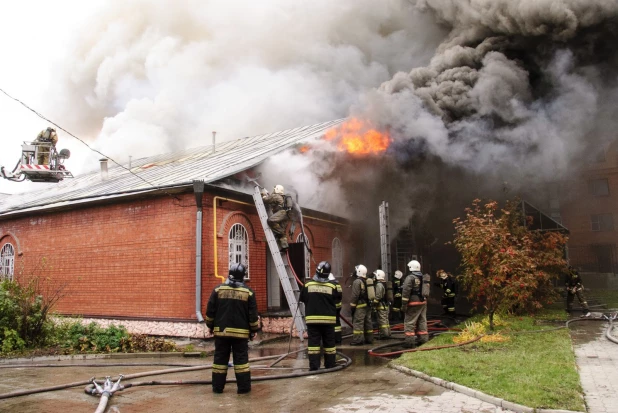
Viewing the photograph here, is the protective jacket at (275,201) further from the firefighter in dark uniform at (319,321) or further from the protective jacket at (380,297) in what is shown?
the firefighter in dark uniform at (319,321)

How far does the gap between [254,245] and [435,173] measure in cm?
793

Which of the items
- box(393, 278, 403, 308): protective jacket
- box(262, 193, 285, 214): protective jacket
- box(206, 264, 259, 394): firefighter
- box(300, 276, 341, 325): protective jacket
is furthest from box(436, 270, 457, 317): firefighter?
box(206, 264, 259, 394): firefighter

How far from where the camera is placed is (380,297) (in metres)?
10.8

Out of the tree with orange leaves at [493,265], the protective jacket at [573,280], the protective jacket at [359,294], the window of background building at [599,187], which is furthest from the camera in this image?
the window of background building at [599,187]

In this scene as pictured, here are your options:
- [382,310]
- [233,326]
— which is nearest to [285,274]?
[382,310]

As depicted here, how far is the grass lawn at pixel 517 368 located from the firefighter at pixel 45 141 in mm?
9880

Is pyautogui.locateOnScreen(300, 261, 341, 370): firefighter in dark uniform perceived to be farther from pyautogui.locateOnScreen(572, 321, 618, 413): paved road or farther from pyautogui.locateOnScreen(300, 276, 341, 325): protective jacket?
pyautogui.locateOnScreen(572, 321, 618, 413): paved road

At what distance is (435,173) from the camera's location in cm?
1719

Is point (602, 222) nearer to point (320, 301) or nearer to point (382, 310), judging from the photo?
point (382, 310)

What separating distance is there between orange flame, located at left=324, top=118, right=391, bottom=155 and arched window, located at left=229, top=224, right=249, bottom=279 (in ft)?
13.0

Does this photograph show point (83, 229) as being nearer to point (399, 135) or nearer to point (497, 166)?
point (399, 135)

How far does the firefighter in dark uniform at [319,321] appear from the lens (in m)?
7.19

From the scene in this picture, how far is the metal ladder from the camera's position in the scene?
1030cm

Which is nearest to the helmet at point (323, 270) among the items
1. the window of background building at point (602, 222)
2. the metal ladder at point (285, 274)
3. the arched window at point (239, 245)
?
the metal ladder at point (285, 274)
